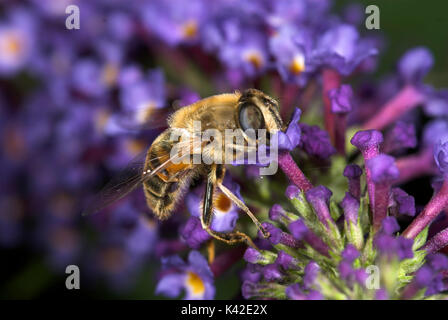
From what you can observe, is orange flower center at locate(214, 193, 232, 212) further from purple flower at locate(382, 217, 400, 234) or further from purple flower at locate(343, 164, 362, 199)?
purple flower at locate(382, 217, 400, 234)

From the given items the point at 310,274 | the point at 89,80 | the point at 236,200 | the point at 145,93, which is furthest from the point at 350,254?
the point at 89,80

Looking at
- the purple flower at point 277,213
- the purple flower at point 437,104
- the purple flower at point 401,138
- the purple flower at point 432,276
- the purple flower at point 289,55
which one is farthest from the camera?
the purple flower at point 437,104

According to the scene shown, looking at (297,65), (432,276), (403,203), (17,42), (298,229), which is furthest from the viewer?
(17,42)

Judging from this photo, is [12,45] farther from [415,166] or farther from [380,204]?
[380,204]

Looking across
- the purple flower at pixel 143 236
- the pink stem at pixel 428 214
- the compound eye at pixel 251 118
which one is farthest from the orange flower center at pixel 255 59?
the pink stem at pixel 428 214

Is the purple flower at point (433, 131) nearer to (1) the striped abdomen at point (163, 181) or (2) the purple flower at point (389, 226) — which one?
(2) the purple flower at point (389, 226)

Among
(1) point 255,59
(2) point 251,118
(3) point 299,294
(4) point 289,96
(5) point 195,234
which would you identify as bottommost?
(3) point 299,294

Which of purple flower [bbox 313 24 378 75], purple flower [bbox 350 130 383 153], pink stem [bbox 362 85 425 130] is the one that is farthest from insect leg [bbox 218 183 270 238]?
pink stem [bbox 362 85 425 130]
